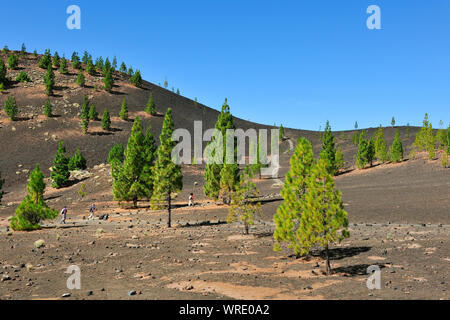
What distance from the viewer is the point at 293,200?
16078mm

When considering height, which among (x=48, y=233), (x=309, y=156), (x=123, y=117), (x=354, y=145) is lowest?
(x=48, y=233)

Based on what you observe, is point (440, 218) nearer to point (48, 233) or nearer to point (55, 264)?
point (55, 264)

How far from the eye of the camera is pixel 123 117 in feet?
A: 375

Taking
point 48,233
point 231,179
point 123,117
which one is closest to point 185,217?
point 231,179

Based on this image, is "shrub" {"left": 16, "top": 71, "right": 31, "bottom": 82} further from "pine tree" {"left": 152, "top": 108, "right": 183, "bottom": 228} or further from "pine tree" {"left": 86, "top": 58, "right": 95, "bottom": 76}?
"pine tree" {"left": 152, "top": 108, "right": 183, "bottom": 228}

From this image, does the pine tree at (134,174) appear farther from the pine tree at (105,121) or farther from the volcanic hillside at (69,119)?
the pine tree at (105,121)

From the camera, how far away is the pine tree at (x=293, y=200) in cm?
1562

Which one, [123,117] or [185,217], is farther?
[123,117]

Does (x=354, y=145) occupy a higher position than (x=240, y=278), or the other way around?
(x=354, y=145)

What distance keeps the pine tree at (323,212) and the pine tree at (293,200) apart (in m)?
1.01

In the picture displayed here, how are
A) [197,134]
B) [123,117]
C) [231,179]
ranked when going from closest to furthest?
[231,179]
[123,117]
[197,134]

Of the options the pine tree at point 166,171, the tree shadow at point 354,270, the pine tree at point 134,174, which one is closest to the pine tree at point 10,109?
the pine tree at point 134,174
